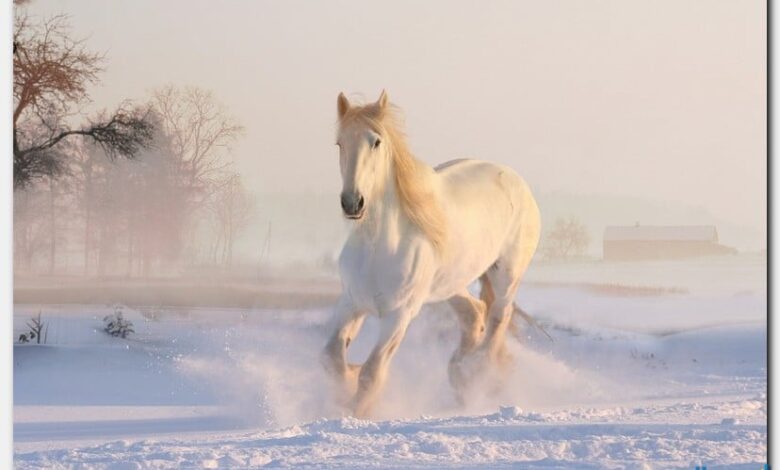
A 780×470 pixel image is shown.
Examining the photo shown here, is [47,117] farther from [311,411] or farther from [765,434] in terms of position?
[765,434]

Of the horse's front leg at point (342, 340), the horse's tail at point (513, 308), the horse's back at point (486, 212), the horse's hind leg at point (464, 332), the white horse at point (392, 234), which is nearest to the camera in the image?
the white horse at point (392, 234)

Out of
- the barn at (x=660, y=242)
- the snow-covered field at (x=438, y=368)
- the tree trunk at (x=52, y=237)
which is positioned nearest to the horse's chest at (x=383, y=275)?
the snow-covered field at (x=438, y=368)

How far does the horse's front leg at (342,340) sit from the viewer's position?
5719mm

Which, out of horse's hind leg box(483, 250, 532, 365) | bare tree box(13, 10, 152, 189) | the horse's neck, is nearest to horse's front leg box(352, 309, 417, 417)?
the horse's neck

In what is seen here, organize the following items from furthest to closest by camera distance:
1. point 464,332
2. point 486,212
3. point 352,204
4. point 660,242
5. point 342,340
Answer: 1. point 660,242
2. point 464,332
3. point 486,212
4. point 342,340
5. point 352,204

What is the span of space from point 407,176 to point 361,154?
0.28 m

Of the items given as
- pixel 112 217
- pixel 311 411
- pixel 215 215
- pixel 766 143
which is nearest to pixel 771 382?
pixel 766 143

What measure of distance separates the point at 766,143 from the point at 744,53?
0.44 m

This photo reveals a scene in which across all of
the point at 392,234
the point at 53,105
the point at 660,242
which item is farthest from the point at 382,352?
the point at 53,105

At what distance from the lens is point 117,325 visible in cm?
629

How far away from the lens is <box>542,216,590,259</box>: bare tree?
635cm

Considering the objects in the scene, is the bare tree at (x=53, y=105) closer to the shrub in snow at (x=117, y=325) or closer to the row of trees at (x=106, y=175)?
the row of trees at (x=106, y=175)

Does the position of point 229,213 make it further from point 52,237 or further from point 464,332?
point 464,332

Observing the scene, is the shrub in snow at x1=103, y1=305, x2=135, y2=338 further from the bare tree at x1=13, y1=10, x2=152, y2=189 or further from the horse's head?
the horse's head
